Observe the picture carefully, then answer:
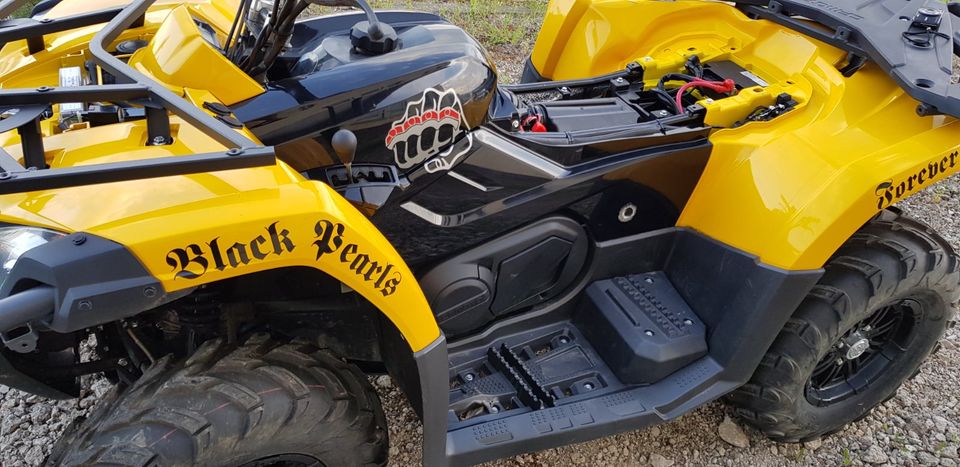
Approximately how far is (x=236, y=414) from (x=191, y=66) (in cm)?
84

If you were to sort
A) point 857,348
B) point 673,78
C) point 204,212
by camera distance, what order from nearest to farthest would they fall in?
point 204,212 < point 857,348 < point 673,78

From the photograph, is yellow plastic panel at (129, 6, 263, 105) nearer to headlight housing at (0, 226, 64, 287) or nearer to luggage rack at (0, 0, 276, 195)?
luggage rack at (0, 0, 276, 195)

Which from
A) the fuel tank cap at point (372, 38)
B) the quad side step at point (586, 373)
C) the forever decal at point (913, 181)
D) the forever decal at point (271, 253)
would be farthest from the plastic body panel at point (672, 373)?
the fuel tank cap at point (372, 38)

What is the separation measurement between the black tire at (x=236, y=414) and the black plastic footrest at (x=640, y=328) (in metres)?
0.81

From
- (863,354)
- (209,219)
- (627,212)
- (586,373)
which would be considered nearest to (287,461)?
(209,219)

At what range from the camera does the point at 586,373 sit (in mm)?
2426

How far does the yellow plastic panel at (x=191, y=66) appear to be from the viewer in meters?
1.87

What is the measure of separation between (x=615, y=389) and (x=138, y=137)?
1.54 metres

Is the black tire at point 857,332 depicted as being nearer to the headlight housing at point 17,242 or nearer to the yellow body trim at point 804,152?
the yellow body trim at point 804,152

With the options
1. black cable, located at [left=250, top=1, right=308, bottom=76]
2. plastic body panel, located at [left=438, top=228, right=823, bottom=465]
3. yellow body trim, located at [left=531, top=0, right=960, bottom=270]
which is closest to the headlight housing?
black cable, located at [left=250, top=1, right=308, bottom=76]

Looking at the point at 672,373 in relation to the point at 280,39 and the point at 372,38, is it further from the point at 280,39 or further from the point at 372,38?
the point at 280,39

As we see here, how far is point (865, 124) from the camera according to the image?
93.3 inches

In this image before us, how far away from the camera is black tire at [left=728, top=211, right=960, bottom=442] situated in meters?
2.41

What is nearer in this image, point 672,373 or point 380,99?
point 380,99
